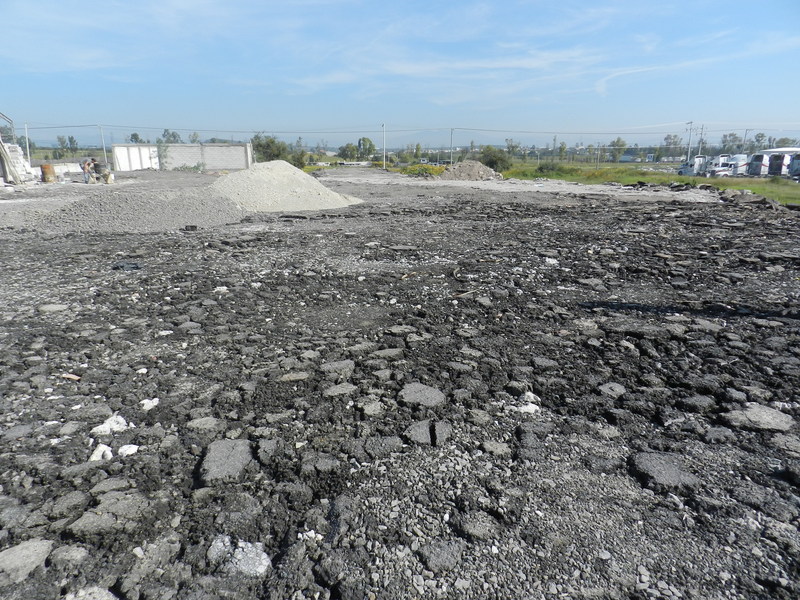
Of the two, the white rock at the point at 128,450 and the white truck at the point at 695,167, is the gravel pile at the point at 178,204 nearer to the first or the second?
the white rock at the point at 128,450

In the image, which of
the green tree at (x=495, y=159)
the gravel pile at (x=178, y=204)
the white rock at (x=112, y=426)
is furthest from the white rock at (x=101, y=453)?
the green tree at (x=495, y=159)

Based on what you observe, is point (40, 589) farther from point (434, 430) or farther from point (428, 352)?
point (428, 352)

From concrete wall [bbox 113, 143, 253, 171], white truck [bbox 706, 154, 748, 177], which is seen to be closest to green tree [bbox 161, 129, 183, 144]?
concrete wall [bbox 113, 143, 253, 171]

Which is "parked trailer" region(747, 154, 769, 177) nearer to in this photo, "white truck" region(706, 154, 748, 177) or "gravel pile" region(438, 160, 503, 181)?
"white truck" region(706, 154, 748, 177)

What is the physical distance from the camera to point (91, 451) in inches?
92.7

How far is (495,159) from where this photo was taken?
35.9 metres

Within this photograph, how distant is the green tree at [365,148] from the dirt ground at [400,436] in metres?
47.0

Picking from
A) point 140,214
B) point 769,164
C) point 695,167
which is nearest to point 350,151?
point 695,167

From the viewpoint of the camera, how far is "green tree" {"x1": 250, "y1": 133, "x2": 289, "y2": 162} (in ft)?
127

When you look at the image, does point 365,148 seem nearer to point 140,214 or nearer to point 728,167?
point 728,167

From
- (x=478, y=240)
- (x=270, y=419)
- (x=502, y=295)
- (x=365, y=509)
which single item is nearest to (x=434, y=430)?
(x=365, y=509)

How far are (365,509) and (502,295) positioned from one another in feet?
10.9

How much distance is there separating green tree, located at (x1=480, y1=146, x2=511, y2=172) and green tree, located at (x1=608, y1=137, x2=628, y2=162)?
22.7 feet

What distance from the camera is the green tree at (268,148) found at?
38625 mm
